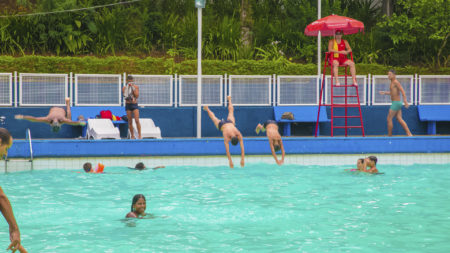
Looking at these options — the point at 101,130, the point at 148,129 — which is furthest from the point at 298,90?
the point at 101,130

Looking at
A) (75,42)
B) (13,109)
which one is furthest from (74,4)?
(13,109)

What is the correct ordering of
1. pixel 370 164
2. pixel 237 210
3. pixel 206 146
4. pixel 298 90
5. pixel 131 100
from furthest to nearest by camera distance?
pixel 298 90 < pixel 131 100 < pixel 206 146 < pixel 370 164 < pixel 237 210

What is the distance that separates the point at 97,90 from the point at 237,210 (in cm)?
955

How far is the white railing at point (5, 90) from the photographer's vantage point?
696 inches

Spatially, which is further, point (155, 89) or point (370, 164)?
point (155, 89)

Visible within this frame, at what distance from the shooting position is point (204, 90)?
1906 cm

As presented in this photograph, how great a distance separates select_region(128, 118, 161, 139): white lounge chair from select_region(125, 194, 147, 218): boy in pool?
7224 mm

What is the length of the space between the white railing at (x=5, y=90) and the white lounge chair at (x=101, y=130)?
2.90m

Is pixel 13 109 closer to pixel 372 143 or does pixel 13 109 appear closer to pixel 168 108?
pixel 168 108

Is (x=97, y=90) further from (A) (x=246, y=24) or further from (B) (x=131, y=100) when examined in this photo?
(A) (x=246, y=24)

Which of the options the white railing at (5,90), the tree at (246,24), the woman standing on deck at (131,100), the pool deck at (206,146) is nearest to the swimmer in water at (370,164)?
the pool deck at (206,146)

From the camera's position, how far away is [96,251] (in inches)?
302

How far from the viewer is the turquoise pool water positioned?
8.07 metres

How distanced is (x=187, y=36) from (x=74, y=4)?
4.80 meters
